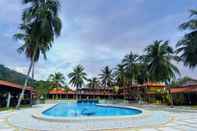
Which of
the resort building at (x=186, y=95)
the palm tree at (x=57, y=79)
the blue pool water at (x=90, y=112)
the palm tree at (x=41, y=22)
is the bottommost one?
the blue pool water at (x=90, y=112)

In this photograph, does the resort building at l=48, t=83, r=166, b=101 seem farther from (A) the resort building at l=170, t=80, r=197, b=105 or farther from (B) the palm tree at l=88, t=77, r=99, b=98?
(A) the resort building at l=170, t=80, r=197, b=105

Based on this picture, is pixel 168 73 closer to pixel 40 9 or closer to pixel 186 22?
pixel 186 22

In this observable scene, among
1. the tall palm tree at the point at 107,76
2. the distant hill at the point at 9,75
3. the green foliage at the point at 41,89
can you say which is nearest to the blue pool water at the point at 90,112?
the distant hill at the point at 9,75

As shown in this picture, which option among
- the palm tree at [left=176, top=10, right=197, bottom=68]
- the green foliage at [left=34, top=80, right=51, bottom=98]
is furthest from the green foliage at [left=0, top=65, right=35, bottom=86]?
the palm tree at [left=176, top=10, right=197, bottom=68]

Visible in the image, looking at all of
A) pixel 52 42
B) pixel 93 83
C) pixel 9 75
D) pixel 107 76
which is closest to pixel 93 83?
pixel 93 83

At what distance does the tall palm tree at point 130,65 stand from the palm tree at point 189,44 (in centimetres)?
1973

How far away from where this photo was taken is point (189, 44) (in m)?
26.2

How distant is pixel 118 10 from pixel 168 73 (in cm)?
1971

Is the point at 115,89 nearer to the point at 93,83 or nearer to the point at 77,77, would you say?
the point at 93,83

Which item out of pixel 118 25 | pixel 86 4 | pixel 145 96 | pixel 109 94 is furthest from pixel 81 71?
pixel 86 4

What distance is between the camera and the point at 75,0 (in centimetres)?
1531

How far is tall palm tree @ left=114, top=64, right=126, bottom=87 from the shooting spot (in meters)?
52.0

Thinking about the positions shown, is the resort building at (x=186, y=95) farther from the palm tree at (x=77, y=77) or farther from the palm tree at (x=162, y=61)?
the palm tree at (x=77, y=77)

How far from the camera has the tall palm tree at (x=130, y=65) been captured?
156 feet
